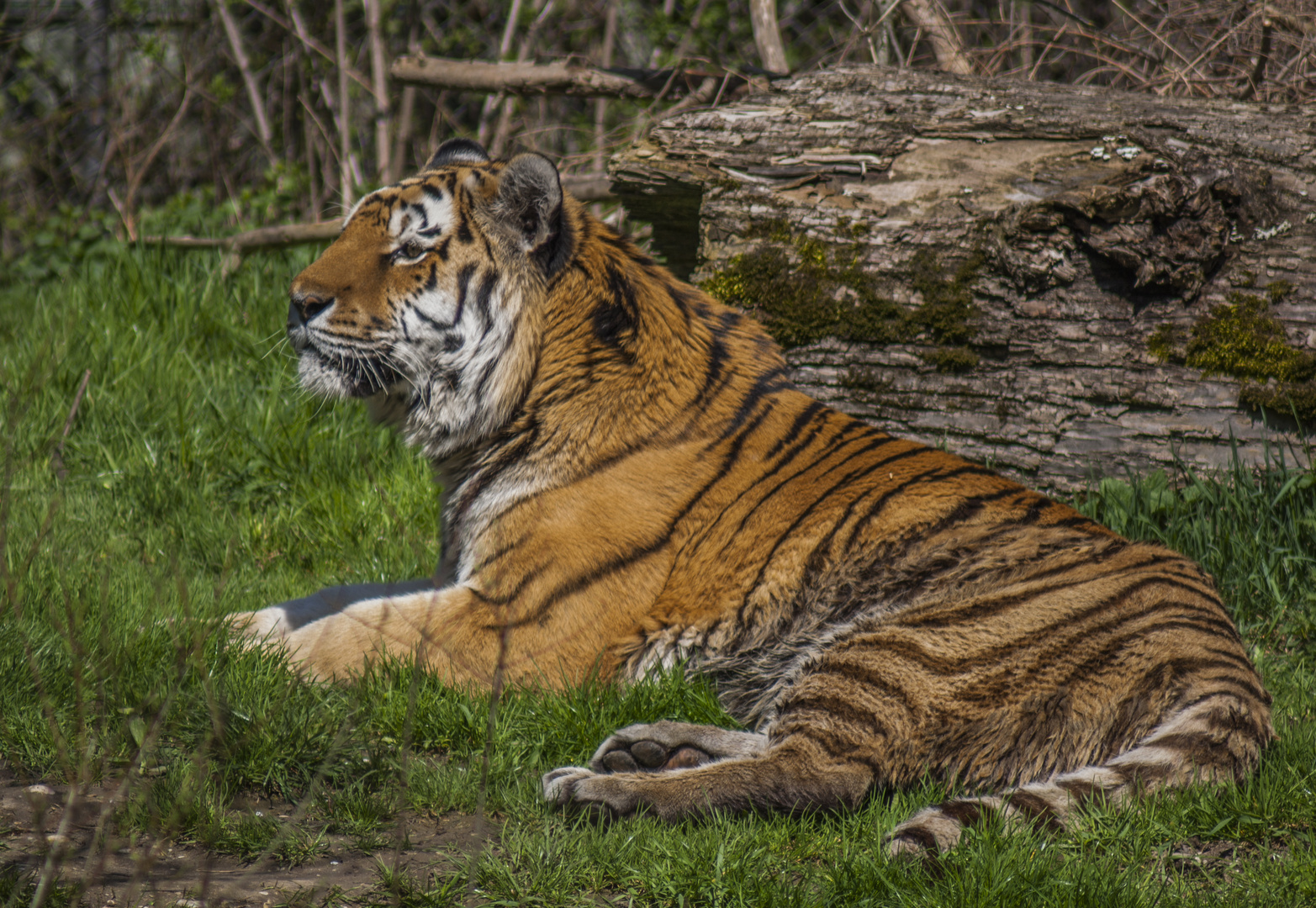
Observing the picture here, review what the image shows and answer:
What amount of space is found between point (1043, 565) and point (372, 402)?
2221mm

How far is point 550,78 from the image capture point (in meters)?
6.12

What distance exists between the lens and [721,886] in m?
2.45

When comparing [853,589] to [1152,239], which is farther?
[1152,239]

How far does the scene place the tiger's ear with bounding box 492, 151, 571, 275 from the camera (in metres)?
3.50

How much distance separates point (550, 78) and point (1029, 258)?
305cm

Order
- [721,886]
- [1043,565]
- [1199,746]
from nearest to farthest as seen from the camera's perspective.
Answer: [721,886], [1199,746], [1043,565]

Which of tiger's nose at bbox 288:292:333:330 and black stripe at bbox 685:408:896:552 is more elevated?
tiger's nose at bbox 288:292:333:330

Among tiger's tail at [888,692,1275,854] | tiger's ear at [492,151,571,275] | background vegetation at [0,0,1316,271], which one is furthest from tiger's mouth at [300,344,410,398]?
background vegetation at [0,0,1316,271]

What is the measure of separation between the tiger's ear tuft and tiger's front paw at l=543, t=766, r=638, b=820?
2.27 m

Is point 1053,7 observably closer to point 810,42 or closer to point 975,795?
point 810,42

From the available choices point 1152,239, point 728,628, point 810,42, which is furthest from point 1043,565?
point 810,42

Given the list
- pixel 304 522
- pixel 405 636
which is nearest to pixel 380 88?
pixel 304 522

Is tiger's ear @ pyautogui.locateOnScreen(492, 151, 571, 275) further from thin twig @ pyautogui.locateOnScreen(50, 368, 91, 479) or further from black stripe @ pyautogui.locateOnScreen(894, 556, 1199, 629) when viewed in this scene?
black stripe @ pyautogui.locateOnScreen(894, 556, 1199, 629)

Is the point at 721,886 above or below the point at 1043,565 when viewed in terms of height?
below
